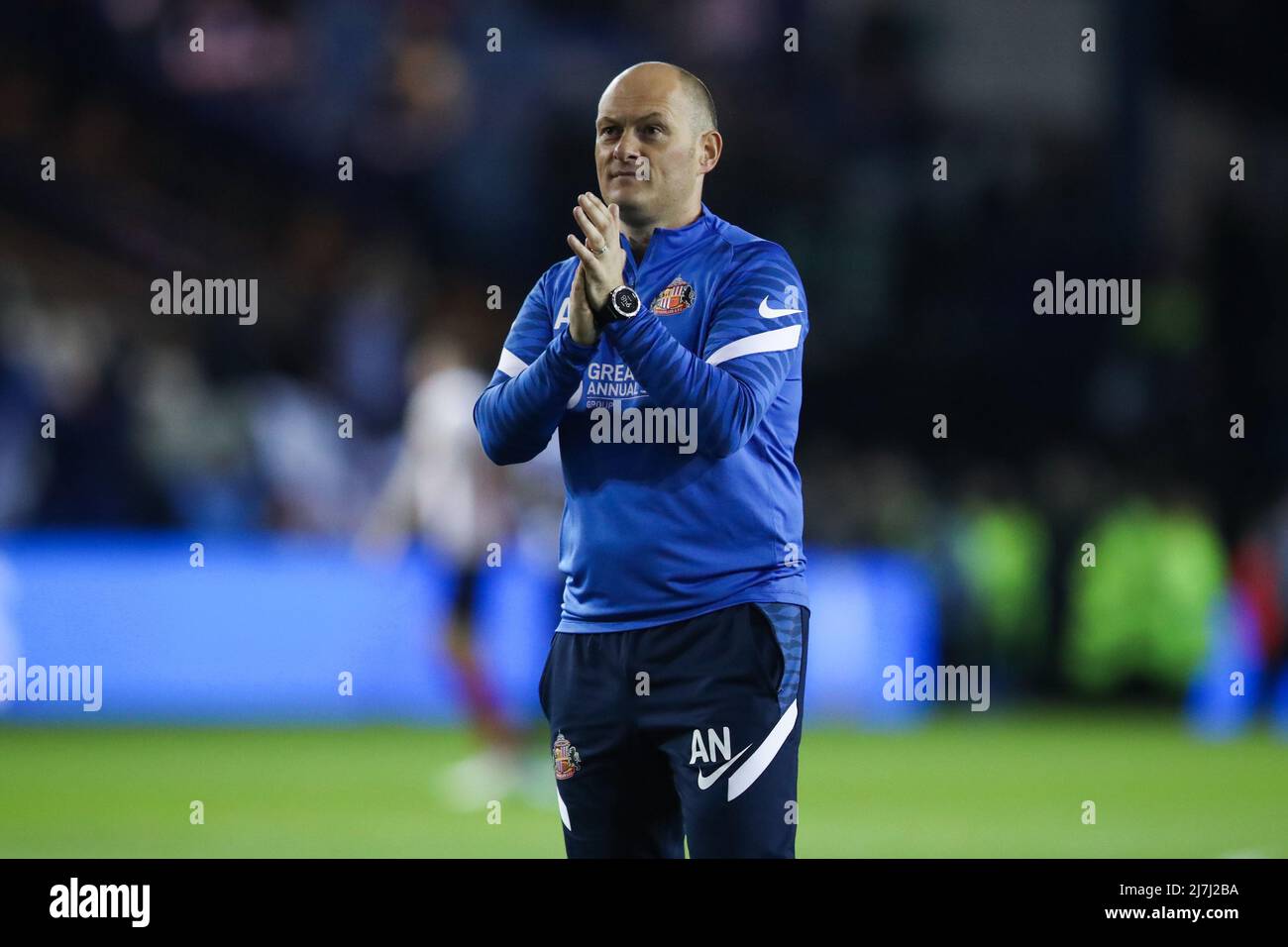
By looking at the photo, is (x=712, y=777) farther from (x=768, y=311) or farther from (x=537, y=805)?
(x=537, y=805)

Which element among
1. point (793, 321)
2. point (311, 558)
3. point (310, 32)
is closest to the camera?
point (793, 321)

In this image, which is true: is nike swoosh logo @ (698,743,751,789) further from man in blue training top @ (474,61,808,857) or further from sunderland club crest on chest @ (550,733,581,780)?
sunderland club crest on chest @ (550,733,581,780)

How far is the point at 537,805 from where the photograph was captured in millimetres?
8672

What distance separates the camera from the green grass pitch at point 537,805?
24.1 feet

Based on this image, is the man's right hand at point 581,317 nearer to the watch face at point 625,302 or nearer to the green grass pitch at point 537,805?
the watch face at point 625,302

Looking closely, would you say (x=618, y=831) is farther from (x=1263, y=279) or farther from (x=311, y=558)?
(x=1263, y=279)

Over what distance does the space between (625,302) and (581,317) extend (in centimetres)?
10

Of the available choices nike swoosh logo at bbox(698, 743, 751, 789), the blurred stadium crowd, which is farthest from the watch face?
the blurred stadium crowd

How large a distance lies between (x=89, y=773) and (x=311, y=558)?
2.37 m

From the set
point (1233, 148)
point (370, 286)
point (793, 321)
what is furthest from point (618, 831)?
point (1233, 148)

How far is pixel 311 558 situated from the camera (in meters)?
11.3

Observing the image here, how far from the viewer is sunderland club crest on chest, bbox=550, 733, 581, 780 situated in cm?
384

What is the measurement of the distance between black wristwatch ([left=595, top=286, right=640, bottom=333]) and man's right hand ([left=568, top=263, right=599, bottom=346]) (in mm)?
26

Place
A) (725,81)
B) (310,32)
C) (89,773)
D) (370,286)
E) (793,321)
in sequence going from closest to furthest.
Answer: (793,321), (89,773), (370,286), (310,32), (725,81)
